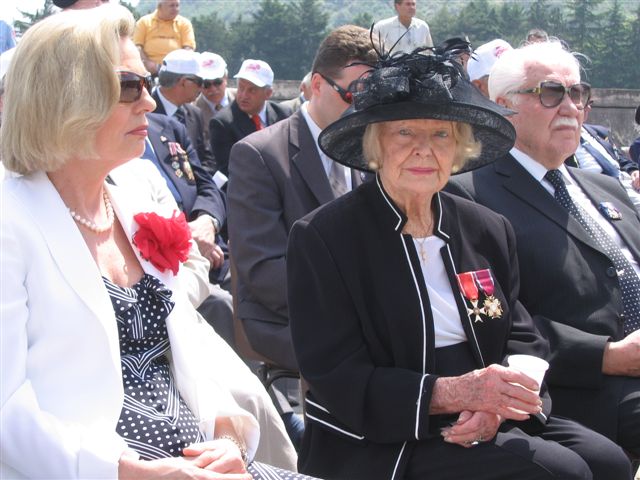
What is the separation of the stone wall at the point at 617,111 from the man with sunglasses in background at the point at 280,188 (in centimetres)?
993

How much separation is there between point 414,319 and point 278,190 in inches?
57.5

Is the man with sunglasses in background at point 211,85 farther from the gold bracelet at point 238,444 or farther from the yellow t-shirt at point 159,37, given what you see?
the gold bracelet at point 238,444

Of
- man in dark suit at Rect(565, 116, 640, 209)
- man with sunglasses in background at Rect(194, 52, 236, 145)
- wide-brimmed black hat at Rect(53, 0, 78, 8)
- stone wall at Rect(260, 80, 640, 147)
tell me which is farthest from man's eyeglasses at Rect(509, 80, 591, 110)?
stone wall at Rect(260, 80, 640, 147)

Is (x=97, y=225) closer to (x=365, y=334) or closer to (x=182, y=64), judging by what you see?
(x=365, y=334)

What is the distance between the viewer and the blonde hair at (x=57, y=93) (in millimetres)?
2484

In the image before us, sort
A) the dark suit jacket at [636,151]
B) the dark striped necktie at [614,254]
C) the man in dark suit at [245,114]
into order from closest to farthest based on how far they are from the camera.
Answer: the dark striped necktie at [614,254] → the dark suit jacket at [636,151] → the man in dark suit at [245,114]

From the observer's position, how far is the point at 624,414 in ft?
11.2

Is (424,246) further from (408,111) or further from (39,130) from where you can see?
(39,130)

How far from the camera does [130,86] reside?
2.63 m

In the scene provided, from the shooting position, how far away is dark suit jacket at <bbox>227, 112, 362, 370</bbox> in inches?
158

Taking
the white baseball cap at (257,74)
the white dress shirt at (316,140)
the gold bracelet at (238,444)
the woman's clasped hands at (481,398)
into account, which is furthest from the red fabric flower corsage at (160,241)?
the white baseball cap at (257,74)

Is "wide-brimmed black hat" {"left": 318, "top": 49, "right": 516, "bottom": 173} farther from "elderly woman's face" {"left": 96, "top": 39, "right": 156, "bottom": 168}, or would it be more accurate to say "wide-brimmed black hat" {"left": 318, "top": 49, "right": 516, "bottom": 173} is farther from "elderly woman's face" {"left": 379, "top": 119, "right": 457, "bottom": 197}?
"elderly woman's face" {"left": 96, "top": 39, "right": 156, "bottom": 168}

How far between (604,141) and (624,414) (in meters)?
3.05

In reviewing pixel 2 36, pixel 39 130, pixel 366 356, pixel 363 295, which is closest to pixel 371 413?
pixel 366 356
